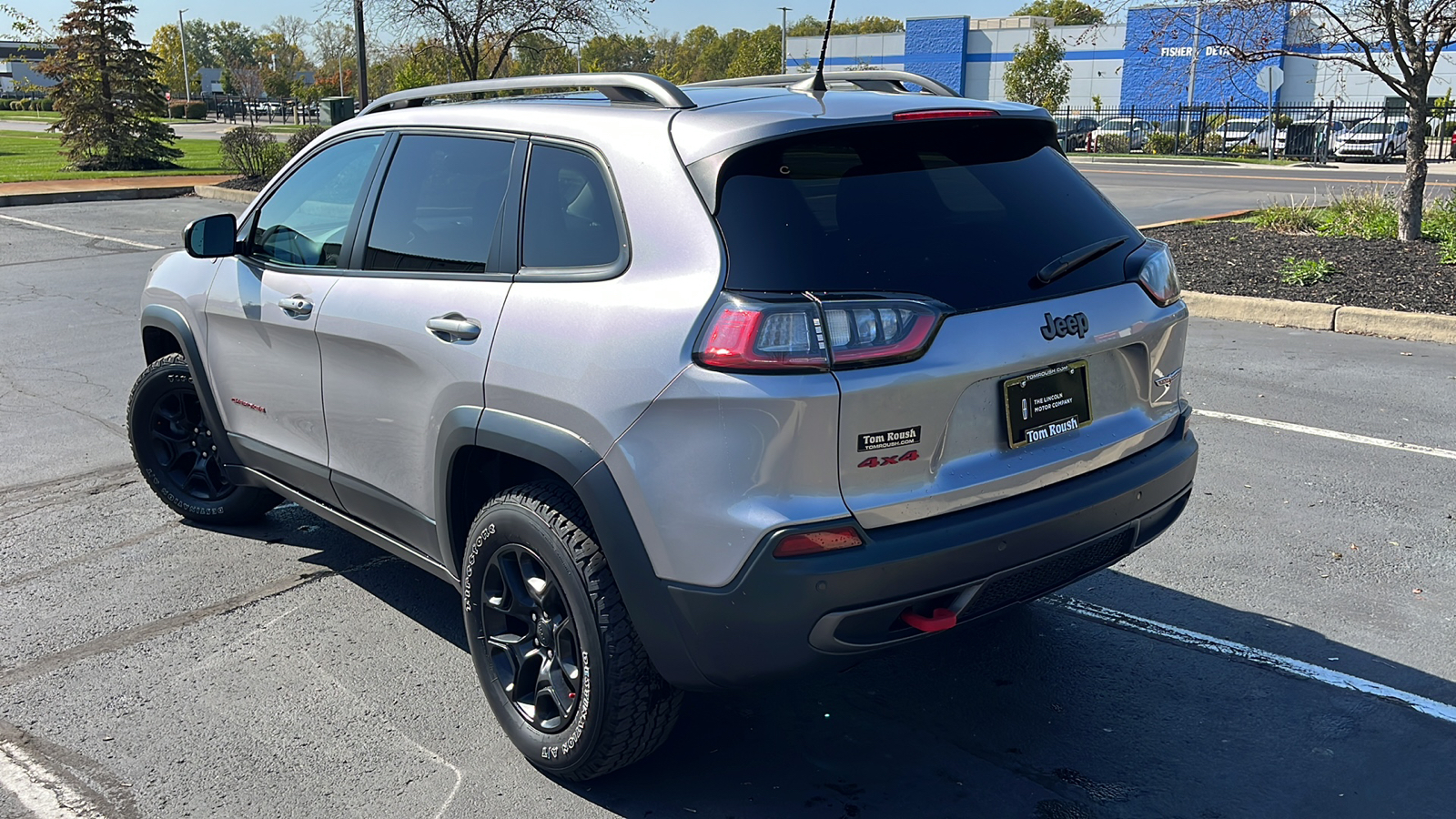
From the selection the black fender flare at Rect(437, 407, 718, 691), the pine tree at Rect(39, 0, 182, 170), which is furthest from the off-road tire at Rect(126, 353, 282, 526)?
the pine tree at Rect(39, 0, 182, 170)

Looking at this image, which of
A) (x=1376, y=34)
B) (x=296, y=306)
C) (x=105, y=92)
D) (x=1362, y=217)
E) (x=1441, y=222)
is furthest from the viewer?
(x=105, y=92)

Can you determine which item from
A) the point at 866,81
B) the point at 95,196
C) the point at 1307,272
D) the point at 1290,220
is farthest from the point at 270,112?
the point at 866,81

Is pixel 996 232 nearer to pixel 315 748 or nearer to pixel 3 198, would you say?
pixel 315 748

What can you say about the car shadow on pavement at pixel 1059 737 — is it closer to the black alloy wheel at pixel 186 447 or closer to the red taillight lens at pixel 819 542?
the red taillight lens at pixel 819 542

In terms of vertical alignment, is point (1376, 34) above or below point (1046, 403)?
above

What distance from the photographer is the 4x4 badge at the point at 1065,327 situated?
9.84ft

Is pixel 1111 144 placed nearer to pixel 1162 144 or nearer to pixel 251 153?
pixel 1162 144

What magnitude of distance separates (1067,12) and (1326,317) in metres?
49.5

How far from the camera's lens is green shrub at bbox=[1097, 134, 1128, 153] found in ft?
142

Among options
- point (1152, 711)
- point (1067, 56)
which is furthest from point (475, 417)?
point (1067, 56)

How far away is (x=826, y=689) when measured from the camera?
148 inches

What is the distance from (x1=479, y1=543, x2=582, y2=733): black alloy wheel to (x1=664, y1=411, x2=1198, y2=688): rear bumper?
43cm

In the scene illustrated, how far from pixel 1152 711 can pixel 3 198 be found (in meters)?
22.6

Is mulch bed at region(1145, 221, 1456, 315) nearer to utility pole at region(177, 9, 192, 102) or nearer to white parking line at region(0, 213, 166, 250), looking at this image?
white parking line at region(0, 213, 166, 250)
